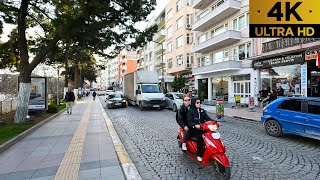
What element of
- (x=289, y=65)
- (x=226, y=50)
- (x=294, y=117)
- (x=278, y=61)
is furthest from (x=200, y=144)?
(x=226, y=50)

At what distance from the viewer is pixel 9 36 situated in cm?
1316

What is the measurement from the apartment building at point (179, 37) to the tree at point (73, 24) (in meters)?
22.4

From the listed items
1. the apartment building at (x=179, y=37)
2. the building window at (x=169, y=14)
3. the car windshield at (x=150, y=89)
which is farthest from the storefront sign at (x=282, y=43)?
the building window at (x=169, y=14)

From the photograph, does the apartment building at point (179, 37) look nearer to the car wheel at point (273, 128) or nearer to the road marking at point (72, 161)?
the car wheel at point (273, 128)

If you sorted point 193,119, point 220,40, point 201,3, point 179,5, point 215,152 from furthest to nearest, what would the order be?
point 179,5, point 201,3, point 220,40, point 193,119, point 215,152

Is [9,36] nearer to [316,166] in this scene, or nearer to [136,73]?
[136,73]

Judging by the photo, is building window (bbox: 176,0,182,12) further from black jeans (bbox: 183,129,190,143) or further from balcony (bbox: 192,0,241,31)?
black jeans (bbox: 183,129,190,143)

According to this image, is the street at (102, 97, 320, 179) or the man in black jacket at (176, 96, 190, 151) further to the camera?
the man in black jacket at (176, 96, 190, 151)

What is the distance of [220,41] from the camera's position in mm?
24781

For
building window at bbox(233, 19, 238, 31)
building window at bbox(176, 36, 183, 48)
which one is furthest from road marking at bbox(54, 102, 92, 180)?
building window at bbox(176, 36, 183, 48)

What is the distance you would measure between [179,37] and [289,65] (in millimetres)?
21120

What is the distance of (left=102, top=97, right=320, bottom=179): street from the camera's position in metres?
4.77

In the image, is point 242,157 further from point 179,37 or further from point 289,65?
point 179,37

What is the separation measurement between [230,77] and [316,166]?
20907 millimetres
